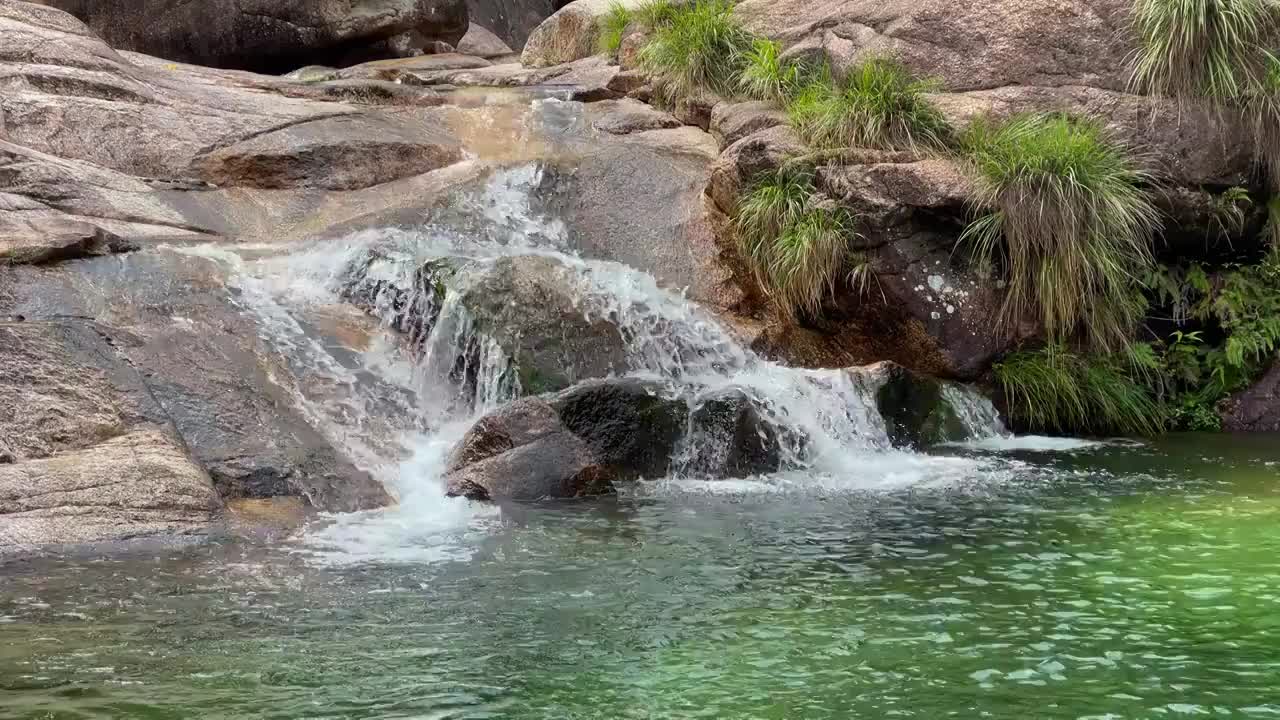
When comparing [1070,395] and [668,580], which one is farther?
[1070,395]

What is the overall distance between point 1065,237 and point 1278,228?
240 cm

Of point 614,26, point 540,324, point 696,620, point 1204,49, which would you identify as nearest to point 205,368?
point 540,324

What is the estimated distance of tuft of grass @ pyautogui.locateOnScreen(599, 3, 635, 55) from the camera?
16438 millimetres

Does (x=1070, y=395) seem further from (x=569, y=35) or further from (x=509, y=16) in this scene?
(x=509, y=16)

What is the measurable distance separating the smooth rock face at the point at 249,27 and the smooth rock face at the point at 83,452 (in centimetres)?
1068

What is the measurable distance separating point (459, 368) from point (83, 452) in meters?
3.02

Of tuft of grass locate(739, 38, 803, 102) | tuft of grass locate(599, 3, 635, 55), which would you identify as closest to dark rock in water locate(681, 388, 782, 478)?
tuft of grass locate(739, 38, 803, 102)

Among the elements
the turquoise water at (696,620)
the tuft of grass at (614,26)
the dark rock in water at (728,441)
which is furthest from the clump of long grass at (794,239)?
the tuft of grass at (614,26)

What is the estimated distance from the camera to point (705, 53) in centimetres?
1423

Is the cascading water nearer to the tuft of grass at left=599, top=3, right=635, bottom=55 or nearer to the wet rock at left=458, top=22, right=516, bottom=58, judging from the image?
the tuft of grass at left=599, top=3, right=635, bottom=55

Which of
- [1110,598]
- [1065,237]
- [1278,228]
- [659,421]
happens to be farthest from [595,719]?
[1278,228]

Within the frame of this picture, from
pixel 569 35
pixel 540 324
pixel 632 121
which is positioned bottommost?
pixel 540 324

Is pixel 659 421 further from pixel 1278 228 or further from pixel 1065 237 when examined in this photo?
pixel 1278 228

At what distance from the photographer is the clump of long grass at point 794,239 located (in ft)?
36.2
